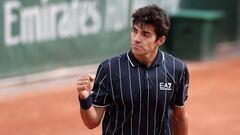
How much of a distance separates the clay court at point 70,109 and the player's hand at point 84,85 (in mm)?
4246

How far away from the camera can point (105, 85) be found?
4.03 meters

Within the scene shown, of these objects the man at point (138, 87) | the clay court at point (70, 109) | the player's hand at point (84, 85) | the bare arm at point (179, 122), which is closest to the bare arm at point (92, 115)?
the man at point (138, 87)

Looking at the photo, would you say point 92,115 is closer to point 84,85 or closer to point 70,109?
point 84,85

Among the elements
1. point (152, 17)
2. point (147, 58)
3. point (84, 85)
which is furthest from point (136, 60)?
point (84, 85)

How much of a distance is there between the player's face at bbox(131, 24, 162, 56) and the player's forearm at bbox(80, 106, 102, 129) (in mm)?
425

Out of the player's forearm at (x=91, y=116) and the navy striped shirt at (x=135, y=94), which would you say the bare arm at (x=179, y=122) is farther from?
the player's forearm at (x=91, y=116)

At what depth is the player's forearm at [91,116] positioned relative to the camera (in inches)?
156

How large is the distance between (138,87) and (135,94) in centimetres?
5

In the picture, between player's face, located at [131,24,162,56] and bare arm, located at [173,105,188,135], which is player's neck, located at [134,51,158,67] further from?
bare arm, located at [173,105,188,135]

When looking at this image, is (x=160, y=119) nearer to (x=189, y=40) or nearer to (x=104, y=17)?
(x=104, y=17)

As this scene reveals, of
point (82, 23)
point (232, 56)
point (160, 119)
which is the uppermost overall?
point (160, 119)

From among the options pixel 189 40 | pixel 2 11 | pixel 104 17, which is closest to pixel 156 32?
pixel 2 11

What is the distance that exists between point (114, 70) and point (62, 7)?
303 inches

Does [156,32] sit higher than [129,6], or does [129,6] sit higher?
[156,32]
